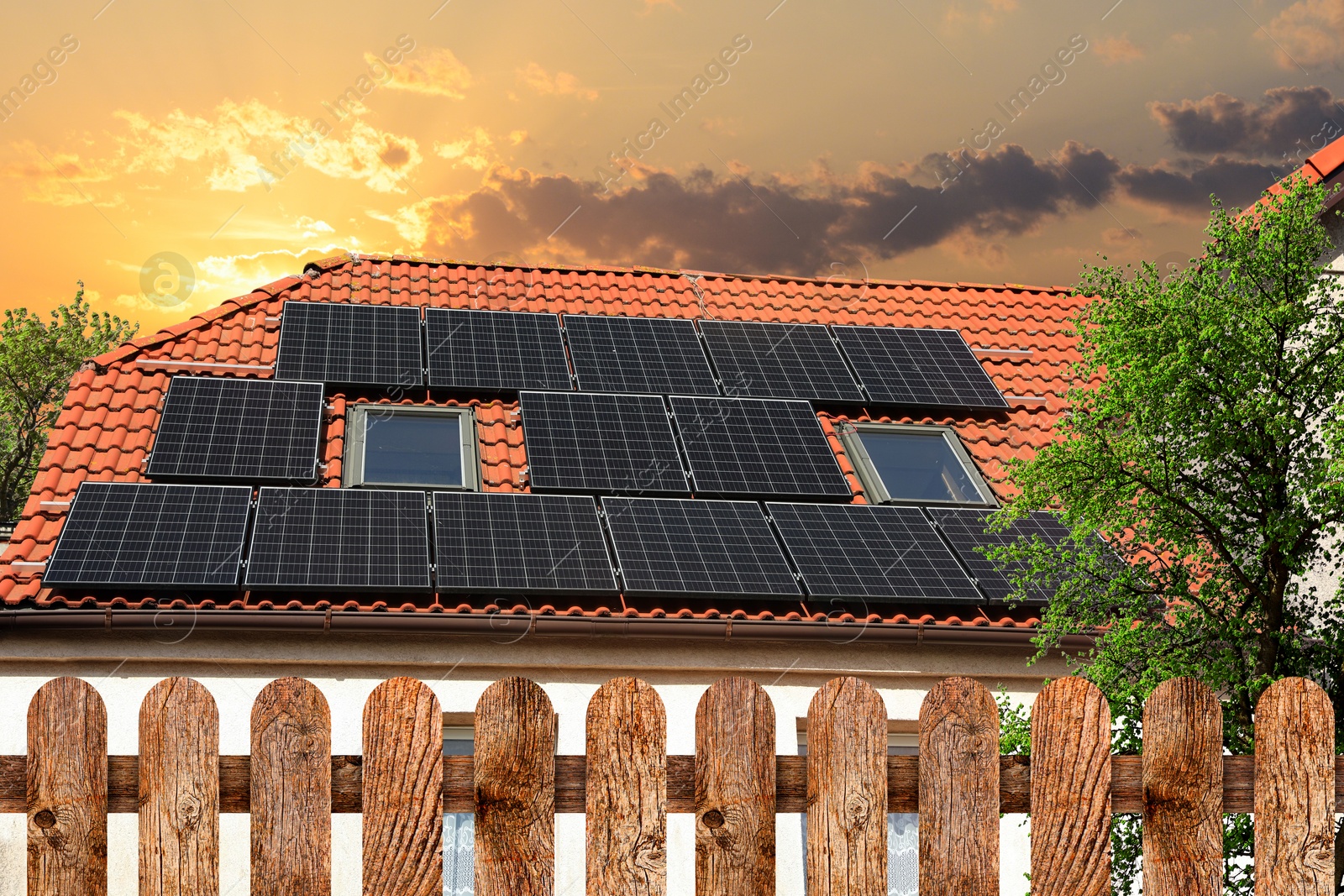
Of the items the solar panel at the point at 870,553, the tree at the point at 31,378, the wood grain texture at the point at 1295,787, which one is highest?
the tree at the point at 31,378

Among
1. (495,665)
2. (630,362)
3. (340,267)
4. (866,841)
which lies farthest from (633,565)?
(340,267)

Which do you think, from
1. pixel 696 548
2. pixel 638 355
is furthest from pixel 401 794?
pixel 638 355

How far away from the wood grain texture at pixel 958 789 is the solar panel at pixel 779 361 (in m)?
7.96

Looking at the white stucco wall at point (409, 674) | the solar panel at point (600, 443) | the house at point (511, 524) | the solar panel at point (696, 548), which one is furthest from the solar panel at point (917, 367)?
the white stucco wall at point (409, 674)

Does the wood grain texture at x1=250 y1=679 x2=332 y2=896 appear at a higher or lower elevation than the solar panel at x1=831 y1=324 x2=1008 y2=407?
lower

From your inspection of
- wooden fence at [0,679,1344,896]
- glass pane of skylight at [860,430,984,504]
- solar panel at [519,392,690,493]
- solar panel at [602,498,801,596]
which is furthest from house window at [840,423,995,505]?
wooden fence at [0,679,1344,896]

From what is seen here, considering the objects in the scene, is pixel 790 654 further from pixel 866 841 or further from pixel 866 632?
pixel 866 841

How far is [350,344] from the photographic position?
1105 cm

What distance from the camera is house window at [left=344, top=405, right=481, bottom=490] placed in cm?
942

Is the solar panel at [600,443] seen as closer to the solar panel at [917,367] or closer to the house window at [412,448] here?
the house window at [412,448]

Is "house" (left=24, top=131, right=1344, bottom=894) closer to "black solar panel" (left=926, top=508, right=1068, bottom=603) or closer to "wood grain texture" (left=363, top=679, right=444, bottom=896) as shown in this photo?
"black solar panel" (left=926, top=508, right=1068, bottom=603)

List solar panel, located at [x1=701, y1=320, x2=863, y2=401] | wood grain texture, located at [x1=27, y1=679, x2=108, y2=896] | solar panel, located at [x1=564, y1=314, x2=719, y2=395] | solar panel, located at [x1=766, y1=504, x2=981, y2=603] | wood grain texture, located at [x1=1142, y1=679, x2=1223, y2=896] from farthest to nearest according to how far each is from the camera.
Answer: solar panel, located at [x1=701, y1=320, x2=863, y2=401] → solar panel, located at [x1=564, y1=314, x2=719, y2=395] → solar panel, located at [x1=766, y1=504, x2=981, y2=603] → wood grain texture, located at [x1=1142, y1=679, x2=1223, y2=896] → wood grain texture, located at [x1=27, y1=679, x2=108, y2=896]

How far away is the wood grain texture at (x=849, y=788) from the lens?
2.99 metres

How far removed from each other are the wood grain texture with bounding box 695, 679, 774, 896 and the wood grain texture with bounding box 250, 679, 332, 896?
99 cm
